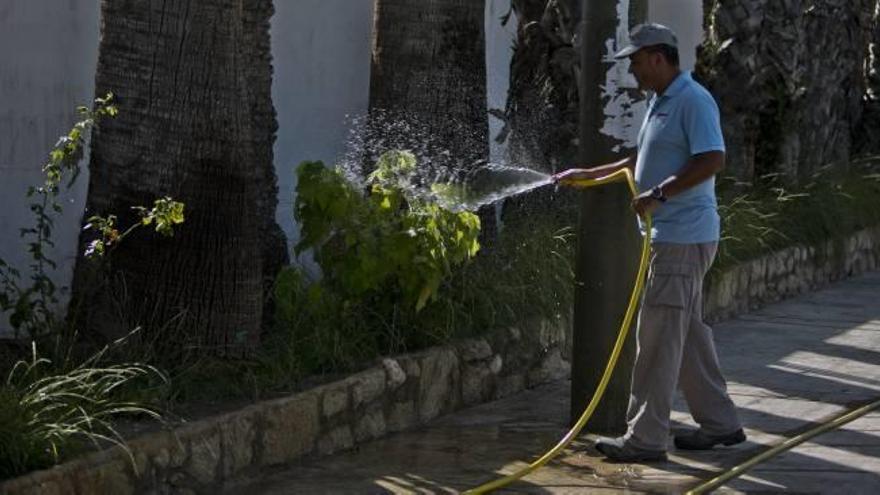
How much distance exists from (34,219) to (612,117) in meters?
3.69

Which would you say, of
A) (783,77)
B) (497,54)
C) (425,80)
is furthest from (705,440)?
(783,77)

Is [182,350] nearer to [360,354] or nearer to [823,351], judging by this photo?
[360,354]

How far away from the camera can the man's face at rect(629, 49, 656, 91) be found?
328 inches

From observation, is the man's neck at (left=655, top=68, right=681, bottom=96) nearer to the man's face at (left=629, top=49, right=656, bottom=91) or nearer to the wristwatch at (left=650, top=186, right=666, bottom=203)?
the man's face at (left=629, top=49, right=656, bottom=91)

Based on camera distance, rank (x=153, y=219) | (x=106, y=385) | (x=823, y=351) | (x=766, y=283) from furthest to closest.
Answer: (x=766, y=283) → (x=823, y=351) → (x=153, y=219) → (x=106, y=385)

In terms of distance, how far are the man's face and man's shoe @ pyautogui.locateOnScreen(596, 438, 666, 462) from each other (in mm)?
1611

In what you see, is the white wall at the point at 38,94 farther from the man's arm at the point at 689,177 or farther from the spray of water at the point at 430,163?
the man's arm at the point at 689,177

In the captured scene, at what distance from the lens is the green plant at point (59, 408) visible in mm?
6828

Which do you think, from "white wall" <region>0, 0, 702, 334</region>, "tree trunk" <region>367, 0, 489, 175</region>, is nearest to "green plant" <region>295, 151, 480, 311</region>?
"tree trunk" <region>367, 0, 489, 175</region>

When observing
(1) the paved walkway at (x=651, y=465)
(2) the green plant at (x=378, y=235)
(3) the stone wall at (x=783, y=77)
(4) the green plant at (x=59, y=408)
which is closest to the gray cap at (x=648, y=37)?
(2) the green plant at (x=378, y=235)

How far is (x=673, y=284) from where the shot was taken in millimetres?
8305

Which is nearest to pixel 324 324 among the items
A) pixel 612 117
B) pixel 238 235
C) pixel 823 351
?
pixel 238 235

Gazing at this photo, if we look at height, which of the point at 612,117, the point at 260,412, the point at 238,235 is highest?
the point at 612,117

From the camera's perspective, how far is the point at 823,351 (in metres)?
11.9
